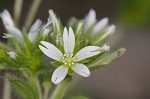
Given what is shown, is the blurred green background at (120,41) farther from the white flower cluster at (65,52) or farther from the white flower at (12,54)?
the white flower at (12,54)

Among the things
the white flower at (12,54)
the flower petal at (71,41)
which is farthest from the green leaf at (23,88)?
the flower petal at (71,41)

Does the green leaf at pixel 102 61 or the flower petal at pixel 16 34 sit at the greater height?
the flower petal at pixel 16 34

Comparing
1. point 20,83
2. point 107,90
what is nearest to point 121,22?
point 107,90

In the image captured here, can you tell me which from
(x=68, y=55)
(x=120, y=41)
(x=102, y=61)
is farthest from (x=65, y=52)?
(x=120, y=41)

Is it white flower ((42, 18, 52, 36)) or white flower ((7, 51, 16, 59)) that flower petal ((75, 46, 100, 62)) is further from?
white flower ((7, 51, 16, 59))

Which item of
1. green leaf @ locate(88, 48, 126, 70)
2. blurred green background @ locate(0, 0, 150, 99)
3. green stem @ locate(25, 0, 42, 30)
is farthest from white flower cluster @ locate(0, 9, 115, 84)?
blurred green background @ locate(0, 0, 150, 99)

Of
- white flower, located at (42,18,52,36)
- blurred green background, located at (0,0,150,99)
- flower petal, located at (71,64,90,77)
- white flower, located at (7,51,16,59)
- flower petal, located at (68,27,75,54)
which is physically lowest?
flower petal, located at (71,64,90,77)
